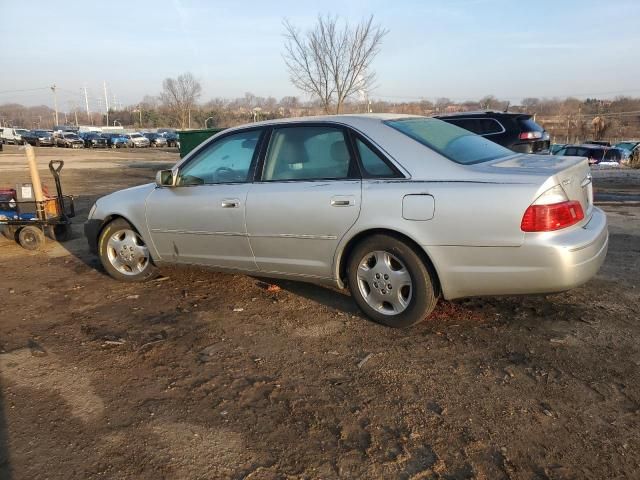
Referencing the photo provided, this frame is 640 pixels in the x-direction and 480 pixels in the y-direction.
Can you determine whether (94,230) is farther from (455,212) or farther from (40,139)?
(40,139)

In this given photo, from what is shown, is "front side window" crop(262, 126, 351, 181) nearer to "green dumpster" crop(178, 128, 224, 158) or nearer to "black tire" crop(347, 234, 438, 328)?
"black tire" crop(347, 234, 438, 328)

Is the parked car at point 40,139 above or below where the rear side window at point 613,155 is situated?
above

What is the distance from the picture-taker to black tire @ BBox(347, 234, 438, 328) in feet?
12.0

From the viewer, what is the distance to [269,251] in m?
4.30

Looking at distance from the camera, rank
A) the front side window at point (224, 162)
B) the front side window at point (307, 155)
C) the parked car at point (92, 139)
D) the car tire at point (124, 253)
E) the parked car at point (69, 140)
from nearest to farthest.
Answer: the front side window at point (307, 155)
the front side window at point (224, 162)
the car tire at point (124, 253)
the parked car at point (69, 140)
the parked car at point (92, 139)

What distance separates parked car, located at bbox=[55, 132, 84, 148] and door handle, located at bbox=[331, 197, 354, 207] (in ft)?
175

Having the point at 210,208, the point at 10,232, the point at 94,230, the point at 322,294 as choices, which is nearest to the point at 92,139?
the point at 10,232

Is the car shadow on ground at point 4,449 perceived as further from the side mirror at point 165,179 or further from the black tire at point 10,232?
the black tire at point 10,232

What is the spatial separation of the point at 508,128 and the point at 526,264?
22.8ft

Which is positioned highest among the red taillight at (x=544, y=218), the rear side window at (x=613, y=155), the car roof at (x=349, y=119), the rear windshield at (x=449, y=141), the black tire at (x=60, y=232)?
the car roof at (x=349, y=119)

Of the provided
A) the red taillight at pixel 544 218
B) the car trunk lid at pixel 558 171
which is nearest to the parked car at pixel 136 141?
the car trunk lid at pixel 558 171

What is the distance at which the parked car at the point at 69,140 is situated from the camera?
5056 cm

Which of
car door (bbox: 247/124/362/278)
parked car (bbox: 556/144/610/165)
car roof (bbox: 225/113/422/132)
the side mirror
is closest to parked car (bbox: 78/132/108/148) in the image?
parked car (bbox: 556/144/610/165)

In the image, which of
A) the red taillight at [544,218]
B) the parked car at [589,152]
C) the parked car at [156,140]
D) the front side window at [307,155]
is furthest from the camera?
the parked car at [156,140]
